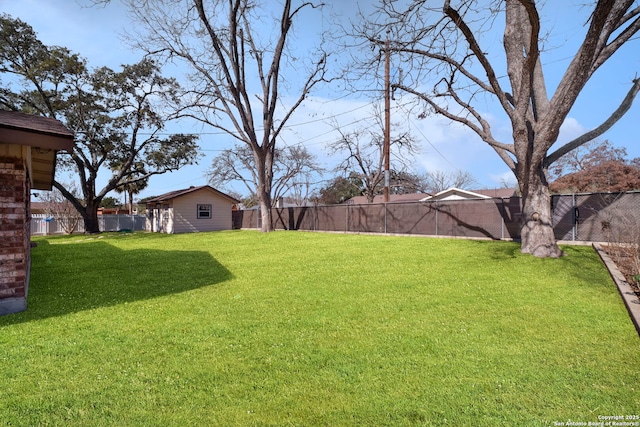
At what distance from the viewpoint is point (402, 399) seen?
91.0 inches

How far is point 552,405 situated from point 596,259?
24.3 feet

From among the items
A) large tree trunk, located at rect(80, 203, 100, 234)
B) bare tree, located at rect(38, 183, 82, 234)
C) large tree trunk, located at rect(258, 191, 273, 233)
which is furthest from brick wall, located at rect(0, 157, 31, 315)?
bare tree, located at rect(38, 183, 82, 234)

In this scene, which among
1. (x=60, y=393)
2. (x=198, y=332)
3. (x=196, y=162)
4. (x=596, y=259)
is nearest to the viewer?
(x=60, y=393)

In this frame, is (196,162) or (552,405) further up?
(196,162)

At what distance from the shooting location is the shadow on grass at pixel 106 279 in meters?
4.78

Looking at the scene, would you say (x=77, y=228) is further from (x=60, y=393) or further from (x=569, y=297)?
(x=569, y=297)

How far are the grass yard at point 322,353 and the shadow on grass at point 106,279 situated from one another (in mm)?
65

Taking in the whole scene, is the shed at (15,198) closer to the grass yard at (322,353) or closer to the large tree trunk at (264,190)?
the grass yard at (322,353)

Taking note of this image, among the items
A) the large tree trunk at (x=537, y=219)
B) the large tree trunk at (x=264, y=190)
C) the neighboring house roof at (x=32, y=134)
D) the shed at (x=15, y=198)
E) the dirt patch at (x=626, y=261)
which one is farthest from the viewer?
the large tree trunk at (x=264, y=190)

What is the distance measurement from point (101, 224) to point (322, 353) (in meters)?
32.6

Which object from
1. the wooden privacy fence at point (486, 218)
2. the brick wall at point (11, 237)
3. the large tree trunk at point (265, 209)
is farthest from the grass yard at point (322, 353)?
the large tree trunk at point (265, 209)

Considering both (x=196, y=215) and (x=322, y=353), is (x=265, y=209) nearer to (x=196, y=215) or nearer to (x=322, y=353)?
(x=196, y=215)

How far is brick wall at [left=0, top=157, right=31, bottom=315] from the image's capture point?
4.26 metres

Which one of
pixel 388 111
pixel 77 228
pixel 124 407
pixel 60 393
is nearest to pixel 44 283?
pixel 60 393
